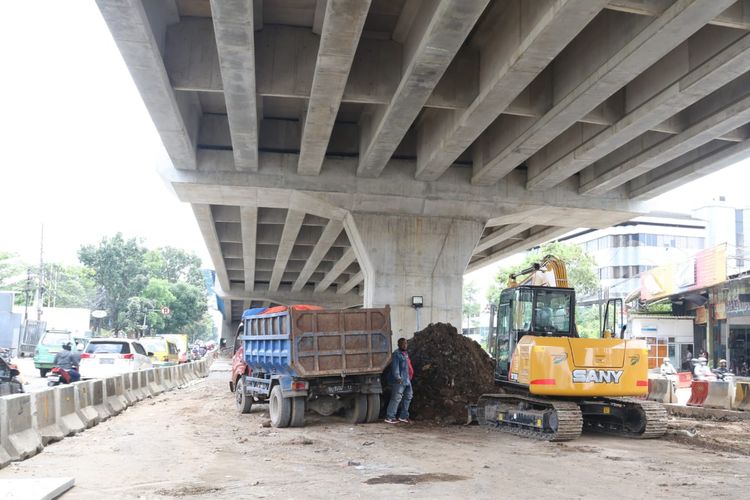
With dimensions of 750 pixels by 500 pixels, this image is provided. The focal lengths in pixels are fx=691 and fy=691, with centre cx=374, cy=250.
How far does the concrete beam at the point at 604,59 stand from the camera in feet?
29.2

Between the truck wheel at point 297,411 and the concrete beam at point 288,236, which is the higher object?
the concrete beam at point 288,236

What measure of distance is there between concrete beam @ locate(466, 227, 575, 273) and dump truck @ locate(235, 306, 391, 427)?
11.7m

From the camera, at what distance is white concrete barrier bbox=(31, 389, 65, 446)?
10474 mm

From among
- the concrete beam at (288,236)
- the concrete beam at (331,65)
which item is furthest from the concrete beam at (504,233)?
the concrete beam at (331,65)

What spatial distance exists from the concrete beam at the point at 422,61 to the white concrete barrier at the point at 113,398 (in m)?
7.79

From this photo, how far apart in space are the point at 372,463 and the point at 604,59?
22.6 ft

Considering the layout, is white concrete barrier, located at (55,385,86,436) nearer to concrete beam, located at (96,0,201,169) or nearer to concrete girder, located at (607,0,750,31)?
concrete beam, located at (96,0,201,169)

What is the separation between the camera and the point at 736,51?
9.89 meters

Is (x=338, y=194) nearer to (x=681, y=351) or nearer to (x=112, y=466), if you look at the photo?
(x=112, y=466)

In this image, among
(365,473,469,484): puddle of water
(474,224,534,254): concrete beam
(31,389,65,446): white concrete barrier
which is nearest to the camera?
(365,473,469,484): puddle of water

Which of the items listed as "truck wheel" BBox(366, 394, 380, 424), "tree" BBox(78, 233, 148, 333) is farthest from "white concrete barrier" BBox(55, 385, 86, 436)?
"tree" BBox(78, 233, 148, 333)

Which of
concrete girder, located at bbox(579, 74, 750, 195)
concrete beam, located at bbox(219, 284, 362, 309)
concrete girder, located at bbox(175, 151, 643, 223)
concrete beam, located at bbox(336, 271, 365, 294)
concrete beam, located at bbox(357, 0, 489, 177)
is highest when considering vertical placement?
concrete beam, located at bbox(357, 0, 489, 177)

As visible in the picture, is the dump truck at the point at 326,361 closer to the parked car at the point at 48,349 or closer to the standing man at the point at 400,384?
the standing man at the point at 400,384

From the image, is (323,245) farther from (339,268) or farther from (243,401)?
(243,401)
